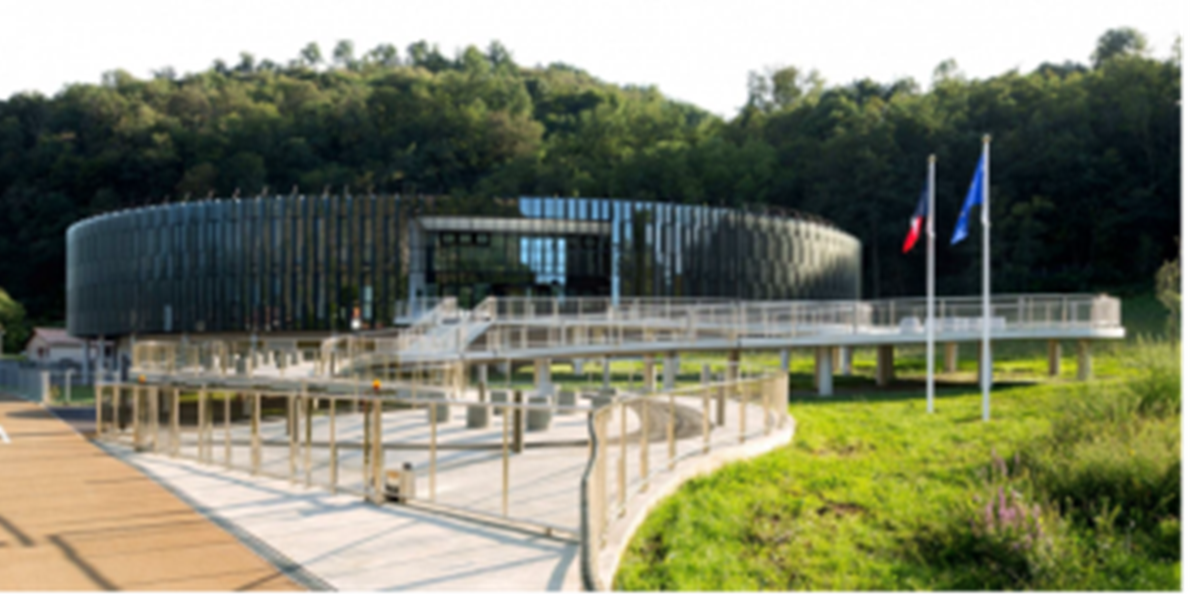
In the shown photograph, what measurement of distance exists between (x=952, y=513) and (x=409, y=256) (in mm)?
46900

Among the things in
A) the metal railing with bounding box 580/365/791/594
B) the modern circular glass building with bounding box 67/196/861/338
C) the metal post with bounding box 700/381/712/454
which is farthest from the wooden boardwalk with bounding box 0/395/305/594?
the modern circular glass building with bounding box 67/196/861/338

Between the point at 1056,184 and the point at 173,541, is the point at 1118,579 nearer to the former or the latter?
the point at 173,541

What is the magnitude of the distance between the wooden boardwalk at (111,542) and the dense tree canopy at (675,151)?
75.3 m

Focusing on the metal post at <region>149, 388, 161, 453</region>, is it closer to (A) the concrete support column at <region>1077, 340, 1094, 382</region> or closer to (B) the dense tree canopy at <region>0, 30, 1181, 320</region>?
(A) the concrete support column at <region>1077, 340, 1094, 382</region>

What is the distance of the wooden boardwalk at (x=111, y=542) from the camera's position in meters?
10.0

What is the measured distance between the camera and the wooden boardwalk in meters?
10.0

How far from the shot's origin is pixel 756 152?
4021 inches

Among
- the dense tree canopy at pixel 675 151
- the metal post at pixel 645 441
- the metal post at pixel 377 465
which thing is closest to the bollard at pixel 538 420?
the metal post at pixel 377 465

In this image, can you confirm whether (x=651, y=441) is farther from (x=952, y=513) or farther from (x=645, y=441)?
(x=952, y=513)

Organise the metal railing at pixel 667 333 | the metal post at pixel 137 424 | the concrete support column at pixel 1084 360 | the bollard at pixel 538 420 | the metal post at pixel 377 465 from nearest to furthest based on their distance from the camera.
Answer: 1. the metal post at pixel 377 465
2. the metal post at pixel 137 424
3. the bollard at pixel 538 420
4. the metal railing at pixel 667 333
5. the concrete support column at pixel 1084 360

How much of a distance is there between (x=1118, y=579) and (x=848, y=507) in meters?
3.82

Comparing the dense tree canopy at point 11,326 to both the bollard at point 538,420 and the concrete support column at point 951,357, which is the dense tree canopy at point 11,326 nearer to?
the concrete support column at point 951,357

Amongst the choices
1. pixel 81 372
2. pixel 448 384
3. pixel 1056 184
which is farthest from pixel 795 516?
pixel 1056 184

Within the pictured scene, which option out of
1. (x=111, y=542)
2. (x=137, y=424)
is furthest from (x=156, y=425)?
(x=111, y=542)
